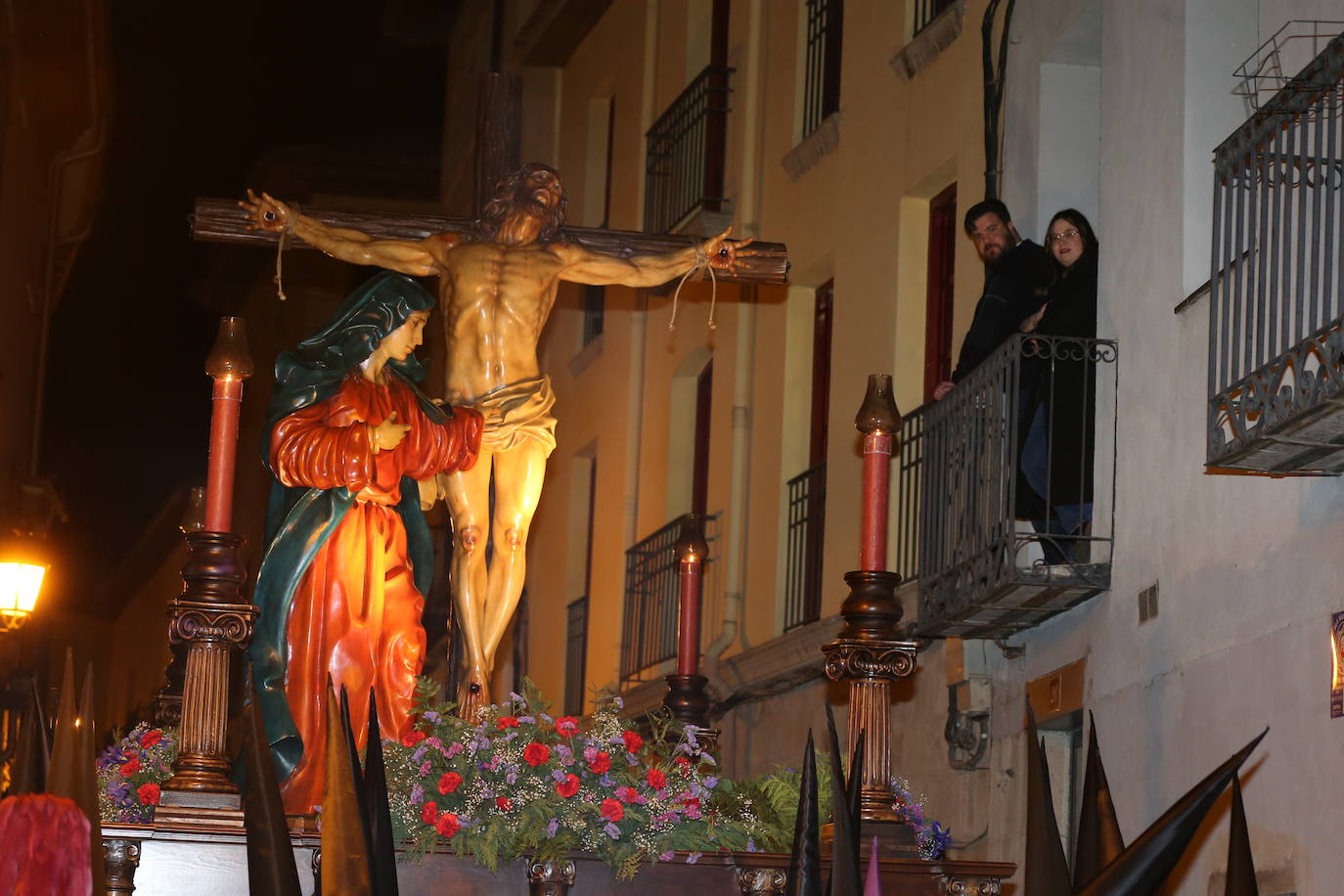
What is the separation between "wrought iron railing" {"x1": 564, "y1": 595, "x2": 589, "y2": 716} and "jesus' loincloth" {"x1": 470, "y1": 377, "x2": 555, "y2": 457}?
8.93 m

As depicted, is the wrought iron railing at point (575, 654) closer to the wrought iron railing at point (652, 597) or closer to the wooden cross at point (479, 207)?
the wrought iron railing at point (652, 597)

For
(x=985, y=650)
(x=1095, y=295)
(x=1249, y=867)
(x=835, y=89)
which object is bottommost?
(x=1249, y=867)

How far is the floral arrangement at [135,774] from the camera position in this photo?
7680mm

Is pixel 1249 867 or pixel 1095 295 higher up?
pixel 1095 295

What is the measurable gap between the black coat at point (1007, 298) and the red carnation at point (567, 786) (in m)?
3.88

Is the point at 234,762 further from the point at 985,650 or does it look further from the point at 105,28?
the point at 105,28

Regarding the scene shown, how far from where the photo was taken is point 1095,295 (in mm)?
10242

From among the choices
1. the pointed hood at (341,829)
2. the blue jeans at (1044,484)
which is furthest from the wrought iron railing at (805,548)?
the pointed hood at (341,829)

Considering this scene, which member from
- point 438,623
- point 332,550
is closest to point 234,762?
point 332,550

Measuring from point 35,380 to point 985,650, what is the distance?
582 inches

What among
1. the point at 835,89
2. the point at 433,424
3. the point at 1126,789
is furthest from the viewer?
the point at 835,89

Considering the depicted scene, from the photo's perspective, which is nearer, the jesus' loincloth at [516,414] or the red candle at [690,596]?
the jesus' loincloth at [516,414]

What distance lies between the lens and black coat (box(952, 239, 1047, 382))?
1038 centimetres

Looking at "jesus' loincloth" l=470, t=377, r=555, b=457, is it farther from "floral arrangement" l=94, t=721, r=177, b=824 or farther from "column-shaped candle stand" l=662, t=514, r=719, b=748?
"floral arrangement" l=94, t=721, r=177, b=824
